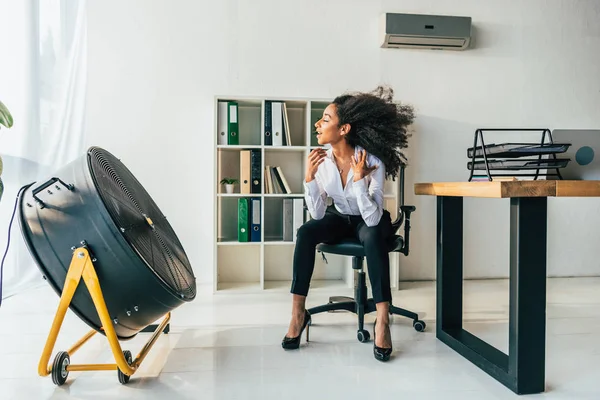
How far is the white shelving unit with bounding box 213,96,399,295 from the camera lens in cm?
308

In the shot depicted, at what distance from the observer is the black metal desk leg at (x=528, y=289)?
149 centimetres

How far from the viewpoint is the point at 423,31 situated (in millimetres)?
3211

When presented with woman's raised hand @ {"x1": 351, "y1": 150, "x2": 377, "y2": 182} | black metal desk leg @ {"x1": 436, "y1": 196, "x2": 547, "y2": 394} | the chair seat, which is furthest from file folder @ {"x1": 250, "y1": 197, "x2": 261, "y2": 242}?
black metal desk leg @ {"x1": 436, "y1": 196, "x2": 547, "y2": 394}

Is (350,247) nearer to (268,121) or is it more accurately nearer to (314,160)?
(314,160)

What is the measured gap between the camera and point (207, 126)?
316 centimetres

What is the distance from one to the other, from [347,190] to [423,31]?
1662 mm

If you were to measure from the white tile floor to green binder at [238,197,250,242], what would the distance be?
17.7 inches

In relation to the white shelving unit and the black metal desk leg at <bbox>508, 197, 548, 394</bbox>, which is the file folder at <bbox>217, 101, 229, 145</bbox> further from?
the black metal desk leg at <bbox>508, 197, 548, 394</bbox>

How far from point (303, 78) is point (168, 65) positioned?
2.94 feet

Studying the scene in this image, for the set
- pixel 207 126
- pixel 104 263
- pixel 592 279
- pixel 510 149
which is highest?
pixel 207 126

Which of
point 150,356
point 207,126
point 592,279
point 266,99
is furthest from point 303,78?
point 592,279

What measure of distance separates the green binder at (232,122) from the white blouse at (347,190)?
0.97 m

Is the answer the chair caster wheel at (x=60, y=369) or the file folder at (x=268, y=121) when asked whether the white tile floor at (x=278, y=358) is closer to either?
the chair caster wheel at (x=60, y=369)

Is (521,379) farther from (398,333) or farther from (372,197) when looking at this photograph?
(372,197)
